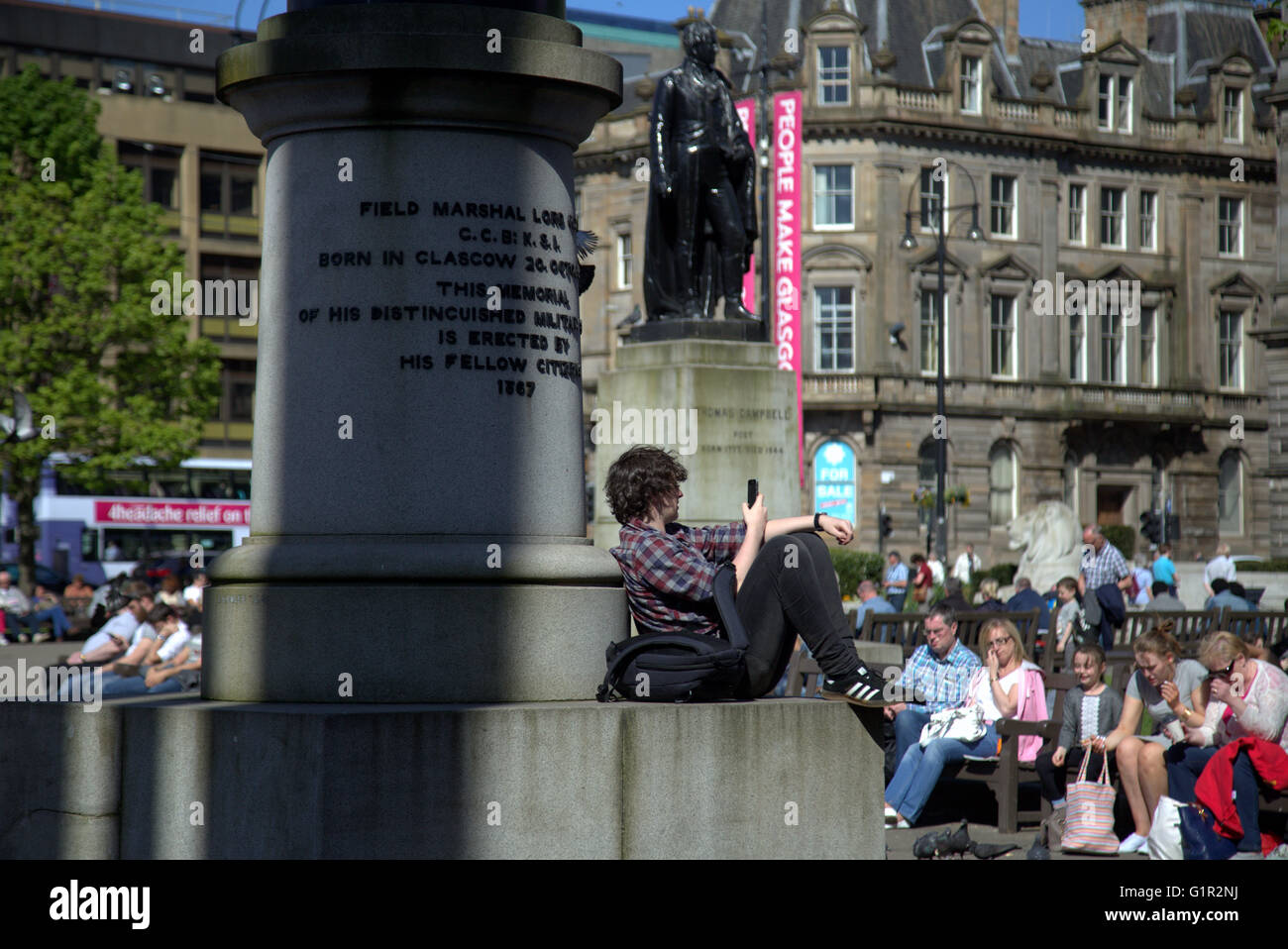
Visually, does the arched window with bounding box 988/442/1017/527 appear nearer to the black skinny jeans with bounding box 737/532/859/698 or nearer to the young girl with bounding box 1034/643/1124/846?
the young girl with bounding box 1034/643/1124/846

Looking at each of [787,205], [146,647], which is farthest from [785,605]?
[787,205]

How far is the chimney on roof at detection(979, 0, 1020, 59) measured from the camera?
62750mm

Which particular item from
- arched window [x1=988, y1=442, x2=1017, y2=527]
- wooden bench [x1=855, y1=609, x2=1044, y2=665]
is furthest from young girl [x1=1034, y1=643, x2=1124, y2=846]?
arched window [x1=988, y1=442, x2=1017, y2=527]

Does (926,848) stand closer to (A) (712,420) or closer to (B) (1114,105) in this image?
(A) (712,420)

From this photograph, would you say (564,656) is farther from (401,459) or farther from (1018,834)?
(1018,834)

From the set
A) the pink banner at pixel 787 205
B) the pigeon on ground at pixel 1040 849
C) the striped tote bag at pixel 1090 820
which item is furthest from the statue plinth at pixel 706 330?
the pink banner at pixel 787 205

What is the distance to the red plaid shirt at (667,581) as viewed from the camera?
6566 mm

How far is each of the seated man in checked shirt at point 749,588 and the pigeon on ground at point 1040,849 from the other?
299cm

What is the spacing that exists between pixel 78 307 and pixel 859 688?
35.3 m

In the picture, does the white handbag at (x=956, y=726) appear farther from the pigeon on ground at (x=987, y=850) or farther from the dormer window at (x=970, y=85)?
the dormer window at (x=970, y=85)

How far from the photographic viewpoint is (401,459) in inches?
251

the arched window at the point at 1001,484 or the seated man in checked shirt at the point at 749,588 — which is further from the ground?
the arched window at the point at 1001,484

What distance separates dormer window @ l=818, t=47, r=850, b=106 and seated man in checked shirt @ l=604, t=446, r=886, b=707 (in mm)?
53025

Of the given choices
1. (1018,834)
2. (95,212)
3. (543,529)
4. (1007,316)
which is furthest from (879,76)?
(543,529)
